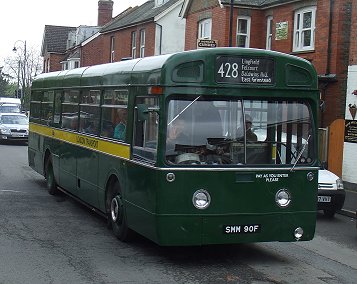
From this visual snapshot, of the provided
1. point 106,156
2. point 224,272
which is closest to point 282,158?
point 224,272

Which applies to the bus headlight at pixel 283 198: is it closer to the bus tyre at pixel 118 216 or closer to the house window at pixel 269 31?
the bus tyre at pixel 118 216

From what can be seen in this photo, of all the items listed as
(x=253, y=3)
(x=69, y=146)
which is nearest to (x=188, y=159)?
(x=69, y=146)

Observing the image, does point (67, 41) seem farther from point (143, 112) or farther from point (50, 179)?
point (143, 112)

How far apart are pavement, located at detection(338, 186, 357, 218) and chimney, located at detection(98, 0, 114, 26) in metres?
40.3

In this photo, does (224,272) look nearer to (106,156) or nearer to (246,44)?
(106,156)

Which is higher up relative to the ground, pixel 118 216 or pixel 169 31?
pixel 169 31

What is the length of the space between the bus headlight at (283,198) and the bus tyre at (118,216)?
2237mm

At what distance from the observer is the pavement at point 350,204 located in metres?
12.9

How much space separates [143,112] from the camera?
7.64 meters

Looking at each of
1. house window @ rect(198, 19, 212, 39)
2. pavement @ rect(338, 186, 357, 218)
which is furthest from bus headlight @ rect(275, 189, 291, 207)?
house window @ rect(198, 19, 212, 39)

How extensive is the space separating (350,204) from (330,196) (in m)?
2.15

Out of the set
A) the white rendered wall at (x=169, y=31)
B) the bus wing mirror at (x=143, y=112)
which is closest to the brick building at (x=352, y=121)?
the bus wing mirror at (x=143, y=112)

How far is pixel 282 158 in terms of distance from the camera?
7895 mm

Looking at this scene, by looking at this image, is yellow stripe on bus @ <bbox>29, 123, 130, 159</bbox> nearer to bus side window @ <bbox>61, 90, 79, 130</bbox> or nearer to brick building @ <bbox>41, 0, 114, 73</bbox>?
bus side window @ <bbox>61, 90, 79, 130</bbox>
